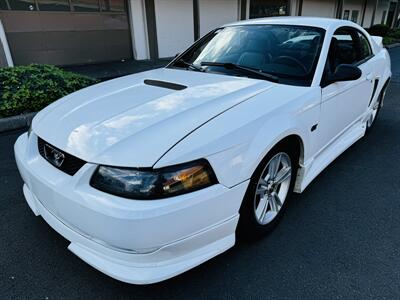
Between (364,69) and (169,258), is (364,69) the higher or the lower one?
the higher one

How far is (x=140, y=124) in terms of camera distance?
1844mm

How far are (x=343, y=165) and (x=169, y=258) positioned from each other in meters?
2.68

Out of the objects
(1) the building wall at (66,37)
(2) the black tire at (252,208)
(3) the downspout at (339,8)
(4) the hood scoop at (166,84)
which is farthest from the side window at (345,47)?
(3) the downspout at (339,8)

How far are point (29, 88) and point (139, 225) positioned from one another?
4.24 m

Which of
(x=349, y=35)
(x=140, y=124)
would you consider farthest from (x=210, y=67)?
(x=349, y=35)

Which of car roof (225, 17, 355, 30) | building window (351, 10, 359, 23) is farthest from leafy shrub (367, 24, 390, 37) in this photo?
car roof (225, 17, 355, 30)

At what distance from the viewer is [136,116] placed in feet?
6.42

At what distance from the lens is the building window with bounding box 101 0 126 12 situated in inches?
385

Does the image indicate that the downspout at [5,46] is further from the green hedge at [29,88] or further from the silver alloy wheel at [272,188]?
the silver alloy wheel at [272,188]

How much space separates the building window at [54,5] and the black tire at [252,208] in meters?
8.96

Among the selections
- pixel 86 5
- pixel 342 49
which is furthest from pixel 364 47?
pixel 86 5

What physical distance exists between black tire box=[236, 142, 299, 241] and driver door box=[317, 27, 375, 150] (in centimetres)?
42

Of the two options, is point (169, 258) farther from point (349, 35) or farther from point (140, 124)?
point (349, 35)

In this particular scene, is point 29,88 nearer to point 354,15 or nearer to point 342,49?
point 342,49
